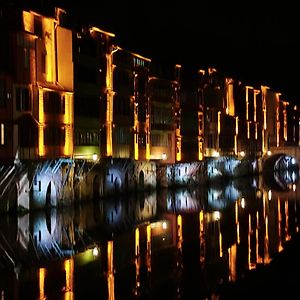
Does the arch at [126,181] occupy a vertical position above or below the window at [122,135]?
below

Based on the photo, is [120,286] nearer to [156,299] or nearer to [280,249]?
[156,299]

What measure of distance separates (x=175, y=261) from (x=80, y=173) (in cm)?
2552

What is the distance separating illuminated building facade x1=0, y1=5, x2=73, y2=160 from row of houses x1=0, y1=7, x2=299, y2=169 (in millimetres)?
58

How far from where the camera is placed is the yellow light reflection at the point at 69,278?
18.8 m

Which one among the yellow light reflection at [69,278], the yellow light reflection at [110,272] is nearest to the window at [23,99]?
the yellow light reflection at [110,272]

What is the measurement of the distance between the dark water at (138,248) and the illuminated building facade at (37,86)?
4221mm

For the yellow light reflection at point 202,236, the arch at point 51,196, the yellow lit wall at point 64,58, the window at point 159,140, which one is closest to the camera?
the yellow light reflection at point 202,236

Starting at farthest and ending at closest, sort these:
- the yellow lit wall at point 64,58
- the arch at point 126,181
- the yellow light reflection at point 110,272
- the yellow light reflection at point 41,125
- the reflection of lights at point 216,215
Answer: the arch at point 126,181 → the yellow lit wall at point 64,58 → the yellow light reflection at point 41,125 → the reflection of lights at point 216,215 → the yellow light reflection at point 110,272

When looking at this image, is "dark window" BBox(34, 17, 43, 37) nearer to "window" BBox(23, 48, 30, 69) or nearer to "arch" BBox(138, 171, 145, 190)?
"window" BBox(23, 48, 30, 69)

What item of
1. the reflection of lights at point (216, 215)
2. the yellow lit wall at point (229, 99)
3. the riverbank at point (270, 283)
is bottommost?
the riverbank at point (270, 283)

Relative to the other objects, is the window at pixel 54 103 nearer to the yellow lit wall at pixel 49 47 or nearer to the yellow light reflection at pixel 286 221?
the yellow lit wall at pixel 49 47

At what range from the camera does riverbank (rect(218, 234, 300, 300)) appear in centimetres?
1855

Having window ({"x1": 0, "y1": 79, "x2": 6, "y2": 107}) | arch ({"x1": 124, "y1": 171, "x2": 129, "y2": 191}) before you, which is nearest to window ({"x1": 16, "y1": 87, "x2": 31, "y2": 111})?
window ({"x1": 0, "y1": 79, "x2": 6, "y2": 107})

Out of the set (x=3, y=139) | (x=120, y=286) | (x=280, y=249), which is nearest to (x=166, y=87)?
(x=3, y=139)
